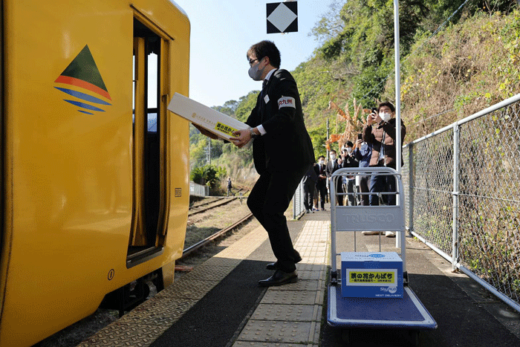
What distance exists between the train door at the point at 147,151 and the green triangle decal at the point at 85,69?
3.29 feet

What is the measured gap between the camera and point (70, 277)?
2186 millimetres

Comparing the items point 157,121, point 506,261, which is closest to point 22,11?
point 157,121

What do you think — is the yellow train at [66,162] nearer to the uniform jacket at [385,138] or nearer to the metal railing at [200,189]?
the uniform jacket at [385,138]

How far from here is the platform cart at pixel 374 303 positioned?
2.41 m

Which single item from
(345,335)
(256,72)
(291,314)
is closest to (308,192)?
(256,72)

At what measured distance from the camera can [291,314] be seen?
296 cm

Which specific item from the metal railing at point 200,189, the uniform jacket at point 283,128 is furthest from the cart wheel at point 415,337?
the metal railing at point 200,189

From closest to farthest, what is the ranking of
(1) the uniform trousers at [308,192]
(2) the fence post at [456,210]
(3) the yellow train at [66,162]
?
(3) the yellow train at [66,162], (2) the fence post at [456,210], (1) the uniform trousers at [308,192]

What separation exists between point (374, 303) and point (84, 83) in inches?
91.8

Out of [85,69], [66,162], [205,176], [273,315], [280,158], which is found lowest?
[273,315]

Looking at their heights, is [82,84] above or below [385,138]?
below

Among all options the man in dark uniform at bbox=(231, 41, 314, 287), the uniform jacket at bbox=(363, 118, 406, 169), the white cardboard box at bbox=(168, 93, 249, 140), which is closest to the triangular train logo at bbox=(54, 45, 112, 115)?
the white cardboard box at bbox=(168, 93, 249, 140)

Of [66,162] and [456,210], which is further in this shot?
[456,210]

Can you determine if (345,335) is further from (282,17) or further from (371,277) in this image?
(282,17)
